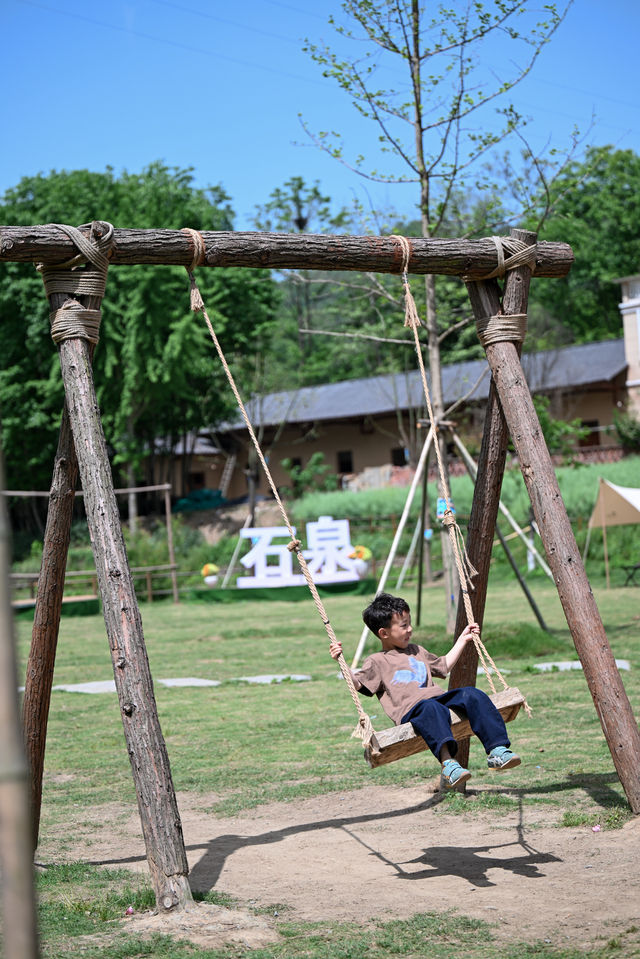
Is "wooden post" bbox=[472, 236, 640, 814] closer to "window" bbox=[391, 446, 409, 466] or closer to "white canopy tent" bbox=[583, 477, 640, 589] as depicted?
"white canopy tent" bbox=[583, 477, 640, 589]

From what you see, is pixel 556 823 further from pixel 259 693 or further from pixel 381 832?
pixel 259 693

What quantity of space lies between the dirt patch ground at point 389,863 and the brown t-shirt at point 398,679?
2.31ft

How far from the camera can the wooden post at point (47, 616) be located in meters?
4.87

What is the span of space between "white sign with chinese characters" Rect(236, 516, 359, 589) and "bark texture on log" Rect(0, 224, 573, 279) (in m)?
14.8

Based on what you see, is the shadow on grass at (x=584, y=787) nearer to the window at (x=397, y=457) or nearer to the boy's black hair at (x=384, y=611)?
the boy's black hair at (x=384, y=611)

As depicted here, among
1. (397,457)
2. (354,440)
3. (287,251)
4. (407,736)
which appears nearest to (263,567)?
(287,251)

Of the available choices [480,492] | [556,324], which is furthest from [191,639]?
[556,324]

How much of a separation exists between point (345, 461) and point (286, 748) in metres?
33.5

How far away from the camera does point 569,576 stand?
5.13 m

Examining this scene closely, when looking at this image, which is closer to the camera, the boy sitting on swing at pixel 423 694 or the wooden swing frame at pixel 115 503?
the wooden swing frame at pixel 115 503

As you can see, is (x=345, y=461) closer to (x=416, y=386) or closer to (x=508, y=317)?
(x=416, y=386)

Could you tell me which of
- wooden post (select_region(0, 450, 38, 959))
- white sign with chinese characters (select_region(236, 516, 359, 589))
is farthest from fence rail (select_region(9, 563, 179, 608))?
wooden post (select_region(0, 450, 38, 959))

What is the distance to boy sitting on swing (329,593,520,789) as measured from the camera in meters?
4.33

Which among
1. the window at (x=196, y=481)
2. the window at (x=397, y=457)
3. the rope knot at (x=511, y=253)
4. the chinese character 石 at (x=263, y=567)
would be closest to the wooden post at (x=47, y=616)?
the rope knot at (x=511, y=253)
